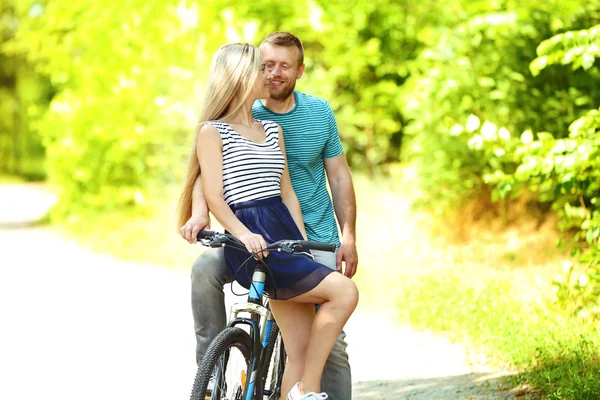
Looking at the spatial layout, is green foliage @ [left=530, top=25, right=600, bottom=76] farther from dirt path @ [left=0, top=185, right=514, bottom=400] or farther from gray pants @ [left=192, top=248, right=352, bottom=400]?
gray pants @ [left=192, top=248, right=352, bottom=400]

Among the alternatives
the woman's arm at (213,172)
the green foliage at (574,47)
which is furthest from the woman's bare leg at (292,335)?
the green foliage at (574,47)

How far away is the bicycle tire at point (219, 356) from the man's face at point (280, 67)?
1.20 meters

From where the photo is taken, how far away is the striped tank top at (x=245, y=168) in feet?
13.5

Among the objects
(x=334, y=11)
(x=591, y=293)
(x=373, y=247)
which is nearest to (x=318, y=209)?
(x=591, y=293)

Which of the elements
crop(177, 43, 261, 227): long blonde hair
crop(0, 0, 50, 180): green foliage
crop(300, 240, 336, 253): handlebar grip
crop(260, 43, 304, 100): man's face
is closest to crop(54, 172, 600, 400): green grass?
crop(300, 240, 336, 253): handlebar grip

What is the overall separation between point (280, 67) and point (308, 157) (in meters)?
0.44

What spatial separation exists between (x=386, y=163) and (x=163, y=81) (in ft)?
11.8

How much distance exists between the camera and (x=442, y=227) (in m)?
11.1

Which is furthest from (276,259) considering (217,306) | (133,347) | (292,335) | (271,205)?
(133,347)

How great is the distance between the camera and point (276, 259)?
405cm

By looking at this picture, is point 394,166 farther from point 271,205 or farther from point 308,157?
point 271,205

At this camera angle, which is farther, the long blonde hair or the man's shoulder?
the man's shoulder

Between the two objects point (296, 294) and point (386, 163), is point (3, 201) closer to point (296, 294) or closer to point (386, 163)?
point (386, 163)

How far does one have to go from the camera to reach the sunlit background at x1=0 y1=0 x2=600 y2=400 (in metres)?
6.75
